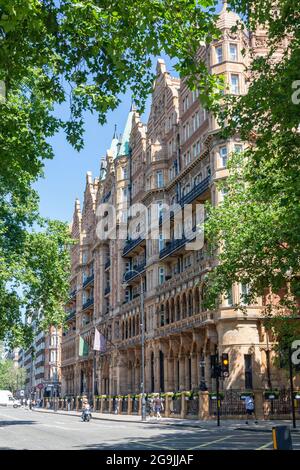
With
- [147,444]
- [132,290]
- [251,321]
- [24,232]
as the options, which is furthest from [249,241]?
[132,290]

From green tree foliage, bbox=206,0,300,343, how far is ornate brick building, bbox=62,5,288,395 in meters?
3.69

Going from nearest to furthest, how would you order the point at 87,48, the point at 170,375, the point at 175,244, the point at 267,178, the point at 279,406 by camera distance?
the point at 87,48, the point at 267,178, the point at 279,406, the point at 175,244, the point at 170,375

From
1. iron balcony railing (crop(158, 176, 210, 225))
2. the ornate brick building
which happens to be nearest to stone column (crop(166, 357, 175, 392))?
the ornate brick building

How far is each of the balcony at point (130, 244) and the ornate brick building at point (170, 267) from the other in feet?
0.36

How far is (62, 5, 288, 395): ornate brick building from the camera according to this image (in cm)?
3972

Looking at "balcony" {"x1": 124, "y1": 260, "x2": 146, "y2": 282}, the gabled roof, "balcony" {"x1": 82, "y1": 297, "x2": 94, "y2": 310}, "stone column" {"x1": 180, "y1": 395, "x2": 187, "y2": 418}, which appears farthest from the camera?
"balcony" {"x1": 82, "y1": 297, "x2": 94, "y2": 310}

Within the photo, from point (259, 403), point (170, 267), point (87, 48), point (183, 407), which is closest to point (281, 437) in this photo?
point (87, 48)

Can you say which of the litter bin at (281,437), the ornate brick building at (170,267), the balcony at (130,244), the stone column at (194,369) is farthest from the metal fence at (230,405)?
the litter bin at (281,437)

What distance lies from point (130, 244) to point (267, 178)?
41291 millimetres

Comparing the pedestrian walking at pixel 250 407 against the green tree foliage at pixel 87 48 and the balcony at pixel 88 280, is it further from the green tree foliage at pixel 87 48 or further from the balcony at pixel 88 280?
the balcony at pixel 88 280

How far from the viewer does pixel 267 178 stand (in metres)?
21.7

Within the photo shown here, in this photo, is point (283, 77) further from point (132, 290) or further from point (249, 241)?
point (132, 290)

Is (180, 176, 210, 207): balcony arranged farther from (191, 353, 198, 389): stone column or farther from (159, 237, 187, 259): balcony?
(191, 353, 198, 389): stone column

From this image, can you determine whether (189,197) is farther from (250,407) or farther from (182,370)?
(250,407)
